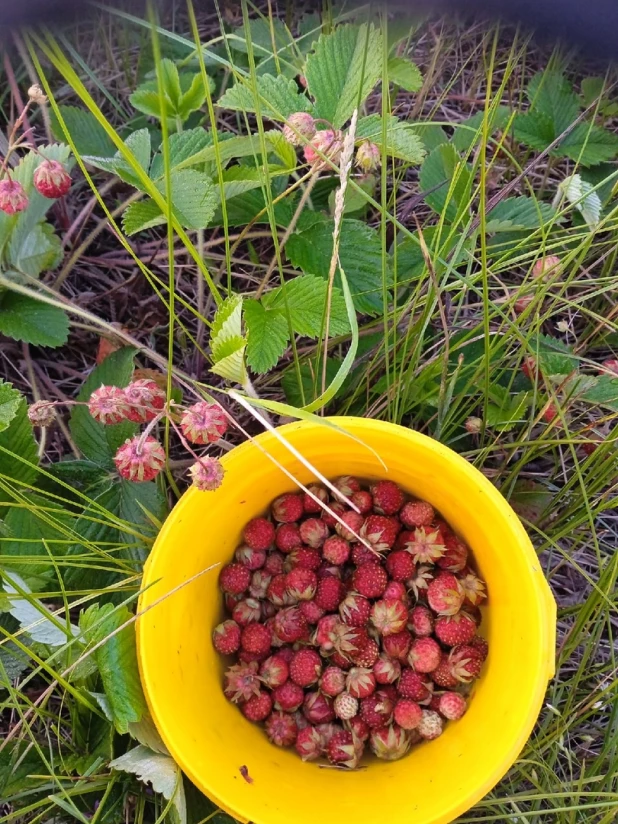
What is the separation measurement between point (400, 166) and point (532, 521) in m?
0.56

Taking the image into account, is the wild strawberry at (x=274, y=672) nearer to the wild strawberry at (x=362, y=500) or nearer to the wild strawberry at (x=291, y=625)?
the wild strawberry at (x=291, y=625)

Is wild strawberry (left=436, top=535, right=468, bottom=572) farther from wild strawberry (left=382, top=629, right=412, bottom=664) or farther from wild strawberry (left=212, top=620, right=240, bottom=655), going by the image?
wild strawberry (left=212, top=620, right=240, bottom=655)

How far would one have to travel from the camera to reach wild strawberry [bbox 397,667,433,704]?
88 cm

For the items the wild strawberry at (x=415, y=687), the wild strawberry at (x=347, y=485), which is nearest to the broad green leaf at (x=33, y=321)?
the wild strawberry at (x=347, y=485)

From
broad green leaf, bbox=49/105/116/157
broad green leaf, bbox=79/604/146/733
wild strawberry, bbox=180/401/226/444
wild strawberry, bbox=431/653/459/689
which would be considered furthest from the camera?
broad green leaf, bbox=49/105/116/157

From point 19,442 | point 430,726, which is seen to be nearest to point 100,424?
point 19,442

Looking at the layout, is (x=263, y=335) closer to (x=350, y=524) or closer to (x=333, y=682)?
(x=350, y=524)

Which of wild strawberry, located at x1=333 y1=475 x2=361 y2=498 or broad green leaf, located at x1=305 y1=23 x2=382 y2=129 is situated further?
wild strawberry, located at x1=333 y1=475 x2=361 y2=498

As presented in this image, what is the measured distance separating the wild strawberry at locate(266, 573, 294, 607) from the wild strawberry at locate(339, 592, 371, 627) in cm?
8

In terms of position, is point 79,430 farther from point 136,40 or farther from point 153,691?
point 136,40

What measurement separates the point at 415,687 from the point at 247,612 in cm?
23

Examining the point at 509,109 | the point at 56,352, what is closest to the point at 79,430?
the point at 56,352

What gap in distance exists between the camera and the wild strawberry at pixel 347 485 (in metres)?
0.94

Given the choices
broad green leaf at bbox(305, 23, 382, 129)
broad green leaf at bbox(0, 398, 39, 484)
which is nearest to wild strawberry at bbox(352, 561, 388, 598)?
broad green leaf at bbox(0, 398, 39, 484)
